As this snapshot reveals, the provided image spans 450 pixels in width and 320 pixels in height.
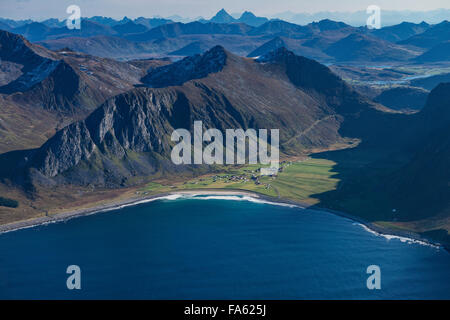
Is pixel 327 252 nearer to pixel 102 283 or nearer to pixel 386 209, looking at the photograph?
pixel 386 209

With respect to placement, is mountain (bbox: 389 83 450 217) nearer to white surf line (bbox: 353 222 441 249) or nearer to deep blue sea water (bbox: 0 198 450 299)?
white surf line (bbox: 353 222 441 249)

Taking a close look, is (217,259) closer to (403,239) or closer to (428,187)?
(403,239)

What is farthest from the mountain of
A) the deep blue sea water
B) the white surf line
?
the deep blue sea water

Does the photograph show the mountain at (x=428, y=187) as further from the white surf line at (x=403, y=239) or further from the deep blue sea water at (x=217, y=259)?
the deep blue sea water at (x=217, y=259)

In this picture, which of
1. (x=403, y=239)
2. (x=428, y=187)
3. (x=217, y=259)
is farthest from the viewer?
(x=428, y=187)

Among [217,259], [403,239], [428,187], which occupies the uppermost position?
[428,187]

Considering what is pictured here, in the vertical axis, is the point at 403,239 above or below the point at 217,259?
below

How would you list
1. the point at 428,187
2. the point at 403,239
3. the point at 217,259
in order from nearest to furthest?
the point at 217,259 < the point at 403,239 < the point at 428,187

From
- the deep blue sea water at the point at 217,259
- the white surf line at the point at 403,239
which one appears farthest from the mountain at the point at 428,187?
the deep blue sea water at the point at 217,259

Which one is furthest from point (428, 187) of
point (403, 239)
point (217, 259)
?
point (217, 259)
